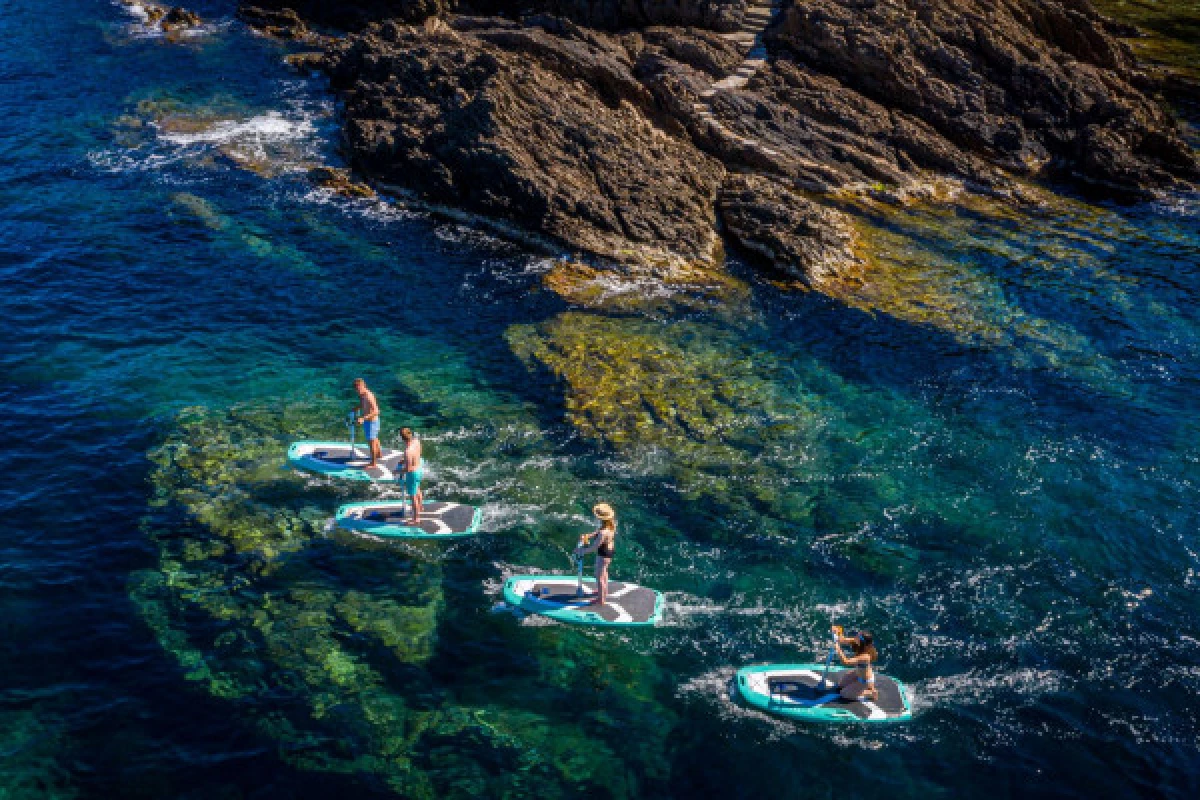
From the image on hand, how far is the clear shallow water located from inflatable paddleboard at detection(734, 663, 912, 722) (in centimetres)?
38

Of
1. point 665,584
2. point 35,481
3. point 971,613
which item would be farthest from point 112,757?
point 971,613

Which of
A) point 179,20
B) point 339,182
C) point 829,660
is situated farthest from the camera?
point 179,20

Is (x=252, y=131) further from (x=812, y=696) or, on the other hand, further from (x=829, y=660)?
(x=812, y=696)

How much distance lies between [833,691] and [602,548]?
5707mm

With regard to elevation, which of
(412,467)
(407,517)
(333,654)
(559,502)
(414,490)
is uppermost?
(412,467)

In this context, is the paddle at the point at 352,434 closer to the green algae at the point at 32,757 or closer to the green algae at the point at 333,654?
the green algae at the point at 333,654

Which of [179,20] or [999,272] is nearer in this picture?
[999,272]

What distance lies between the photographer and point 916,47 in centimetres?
4506

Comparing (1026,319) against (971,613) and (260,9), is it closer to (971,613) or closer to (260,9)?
(971,613)

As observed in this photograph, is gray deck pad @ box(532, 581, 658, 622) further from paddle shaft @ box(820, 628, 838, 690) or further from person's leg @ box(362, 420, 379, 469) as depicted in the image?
person's leg @ box(362, 420, 379, 469)

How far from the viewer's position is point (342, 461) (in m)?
23.7

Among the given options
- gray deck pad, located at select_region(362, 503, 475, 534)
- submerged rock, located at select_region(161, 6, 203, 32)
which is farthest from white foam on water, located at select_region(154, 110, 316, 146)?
gray deck pad, located at select_region(362, 503, 475, 534)

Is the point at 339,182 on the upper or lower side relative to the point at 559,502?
upper

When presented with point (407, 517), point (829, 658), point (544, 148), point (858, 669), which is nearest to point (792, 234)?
point (544, 148)
